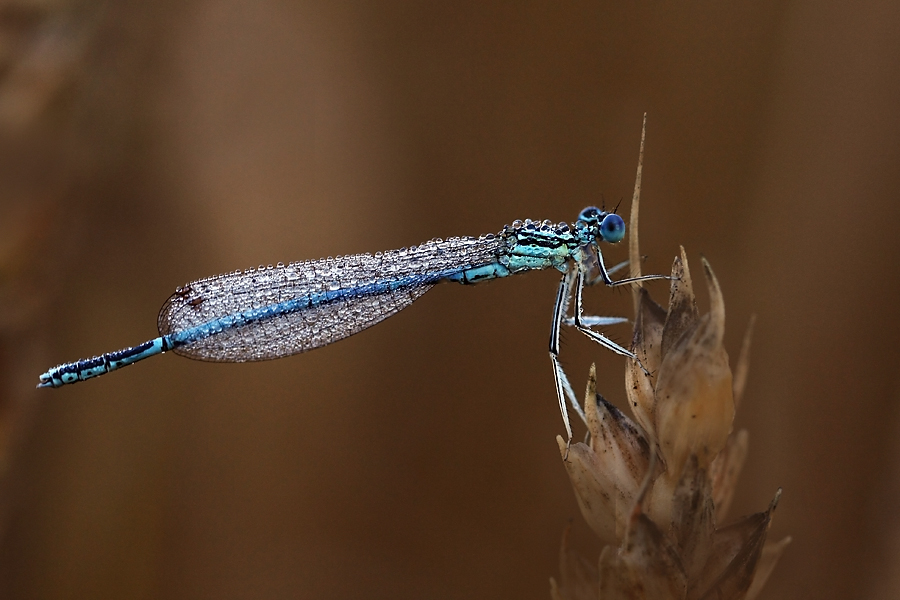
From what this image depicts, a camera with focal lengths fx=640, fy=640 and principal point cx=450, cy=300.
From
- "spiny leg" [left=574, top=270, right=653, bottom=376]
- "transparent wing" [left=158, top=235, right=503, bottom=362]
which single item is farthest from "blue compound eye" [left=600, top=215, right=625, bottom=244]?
"transparent wing" [left=158, top=235, right=503, bottom=362]

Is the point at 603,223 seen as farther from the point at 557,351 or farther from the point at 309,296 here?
the point at 309,296

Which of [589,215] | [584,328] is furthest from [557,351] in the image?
[589,215]

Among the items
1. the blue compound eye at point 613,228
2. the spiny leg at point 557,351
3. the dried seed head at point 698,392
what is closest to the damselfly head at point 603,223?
the blue compound eye at point 613,228

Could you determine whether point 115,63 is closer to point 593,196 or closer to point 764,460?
point 593,196

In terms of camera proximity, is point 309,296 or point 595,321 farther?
point 309,296

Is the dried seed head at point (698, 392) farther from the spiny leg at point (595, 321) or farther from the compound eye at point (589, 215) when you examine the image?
the compound eye at point (589, 215)

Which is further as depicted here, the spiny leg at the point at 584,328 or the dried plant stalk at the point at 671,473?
the spiny leg at the point at 584,328

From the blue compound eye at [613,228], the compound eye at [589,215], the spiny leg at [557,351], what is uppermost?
the compound eye at [589,215]
